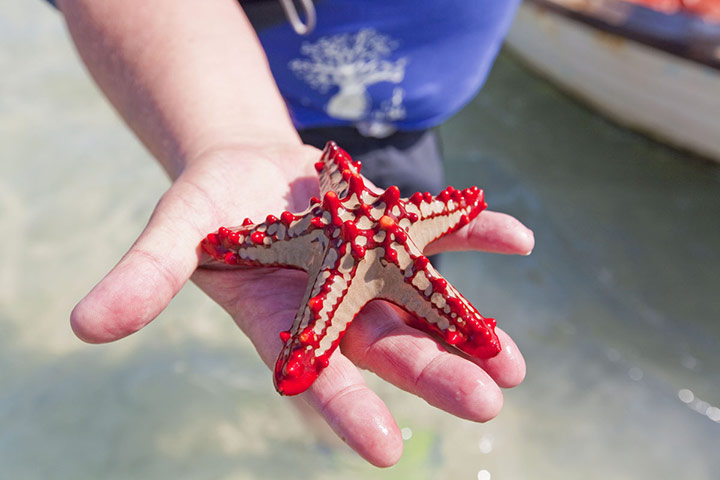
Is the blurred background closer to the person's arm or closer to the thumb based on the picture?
the person's arm

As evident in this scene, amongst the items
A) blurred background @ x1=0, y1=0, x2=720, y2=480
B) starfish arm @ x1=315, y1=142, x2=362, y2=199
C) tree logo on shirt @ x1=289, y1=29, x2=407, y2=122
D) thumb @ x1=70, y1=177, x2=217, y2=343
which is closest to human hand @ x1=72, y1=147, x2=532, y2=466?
thumb @ x1=70, y1=177, x2=217, y2=343

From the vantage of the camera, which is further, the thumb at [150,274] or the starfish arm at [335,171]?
the starfish arm at [335,171]

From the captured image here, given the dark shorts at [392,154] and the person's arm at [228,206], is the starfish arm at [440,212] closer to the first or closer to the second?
the person's arm at [228,206]

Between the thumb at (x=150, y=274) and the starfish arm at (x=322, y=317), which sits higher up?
the thumb at (x=150, y=274)

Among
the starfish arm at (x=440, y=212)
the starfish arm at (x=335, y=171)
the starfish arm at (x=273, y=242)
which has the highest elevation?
the starfish arm at (x=335, y=171)

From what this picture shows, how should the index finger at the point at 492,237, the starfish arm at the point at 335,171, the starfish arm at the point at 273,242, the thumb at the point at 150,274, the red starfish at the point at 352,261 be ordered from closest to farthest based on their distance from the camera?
the thumb at the point at 150,274 < the red starfish at the point at 352,261 < the starfish arm at the point at 273,242 < the starfish arm at the point at 335,171 < the index finger at the point at 492,237

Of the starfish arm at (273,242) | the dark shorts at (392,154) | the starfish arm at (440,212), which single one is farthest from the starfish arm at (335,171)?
the dark shorts at (392,154)
